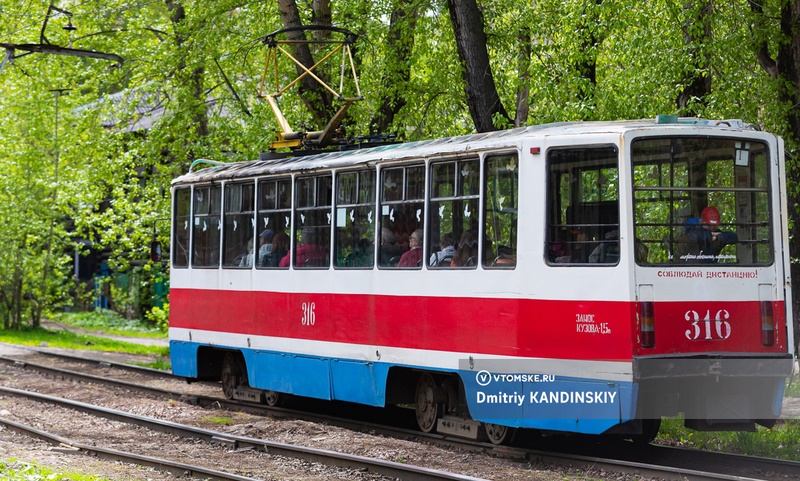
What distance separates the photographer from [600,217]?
10.0 m

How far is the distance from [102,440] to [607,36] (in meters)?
7.98

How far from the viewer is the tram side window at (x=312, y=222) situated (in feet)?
42.8

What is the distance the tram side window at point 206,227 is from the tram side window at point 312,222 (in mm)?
1993

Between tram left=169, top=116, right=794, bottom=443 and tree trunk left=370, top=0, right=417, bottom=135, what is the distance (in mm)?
6087

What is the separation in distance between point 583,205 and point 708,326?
1.43 m

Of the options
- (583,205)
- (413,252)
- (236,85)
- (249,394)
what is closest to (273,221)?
(249,394)

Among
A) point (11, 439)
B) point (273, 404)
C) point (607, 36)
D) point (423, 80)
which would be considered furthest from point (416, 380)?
point (423, 80)

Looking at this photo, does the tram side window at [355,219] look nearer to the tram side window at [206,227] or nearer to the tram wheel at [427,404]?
the tram wheel at [427,404]

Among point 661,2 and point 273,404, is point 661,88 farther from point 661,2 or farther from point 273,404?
point 273,404

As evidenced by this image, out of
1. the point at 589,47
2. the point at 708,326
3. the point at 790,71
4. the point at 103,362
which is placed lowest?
the point at 103,362

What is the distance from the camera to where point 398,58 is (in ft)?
61.0

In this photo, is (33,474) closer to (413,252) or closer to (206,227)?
(413,252)

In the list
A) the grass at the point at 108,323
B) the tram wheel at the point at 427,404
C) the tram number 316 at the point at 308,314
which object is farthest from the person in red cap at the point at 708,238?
the grass at the point at 108,323

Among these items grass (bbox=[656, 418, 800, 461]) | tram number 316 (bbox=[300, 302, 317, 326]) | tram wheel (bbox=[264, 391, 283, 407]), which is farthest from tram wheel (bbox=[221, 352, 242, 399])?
grass (bbox=[656, 418, 800, 461])
